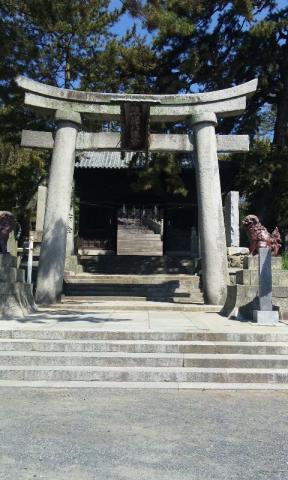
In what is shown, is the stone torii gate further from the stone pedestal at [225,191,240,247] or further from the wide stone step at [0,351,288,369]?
the wide stone step at [0,351,288,369]

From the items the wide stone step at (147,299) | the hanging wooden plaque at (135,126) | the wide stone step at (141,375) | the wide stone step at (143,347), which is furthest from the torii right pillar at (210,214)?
the wide stone step at (141,375)

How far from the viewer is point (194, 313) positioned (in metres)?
10.4

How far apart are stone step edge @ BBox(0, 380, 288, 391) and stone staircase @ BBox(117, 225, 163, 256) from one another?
1864cm

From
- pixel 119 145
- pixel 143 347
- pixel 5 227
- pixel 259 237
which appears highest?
pixel 119 145

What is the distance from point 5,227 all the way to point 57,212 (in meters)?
2.17

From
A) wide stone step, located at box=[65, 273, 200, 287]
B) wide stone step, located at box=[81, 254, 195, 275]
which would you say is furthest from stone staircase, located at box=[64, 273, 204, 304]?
wide stone step, located at box=[81, 254, 195, 275]

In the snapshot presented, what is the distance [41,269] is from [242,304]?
193 inches

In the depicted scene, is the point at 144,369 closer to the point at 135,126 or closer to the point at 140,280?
the point at 135,126

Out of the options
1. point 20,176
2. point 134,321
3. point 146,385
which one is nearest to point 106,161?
point 20,176

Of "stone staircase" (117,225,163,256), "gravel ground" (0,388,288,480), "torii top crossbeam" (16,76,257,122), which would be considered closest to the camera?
"gravel ground" (0,388,288,480)

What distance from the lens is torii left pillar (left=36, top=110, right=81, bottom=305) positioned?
38.3 ft

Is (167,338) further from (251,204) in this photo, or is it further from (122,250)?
(122,250)

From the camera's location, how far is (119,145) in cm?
1267

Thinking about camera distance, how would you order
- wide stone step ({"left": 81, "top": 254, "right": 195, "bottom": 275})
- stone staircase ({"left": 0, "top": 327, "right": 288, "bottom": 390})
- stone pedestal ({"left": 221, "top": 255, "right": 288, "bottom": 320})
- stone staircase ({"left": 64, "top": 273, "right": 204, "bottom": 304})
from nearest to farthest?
stone staircase ({"left": 0, "top": 327, "right": 288, "bottom": 390})
stone pedestal ({"left": 221, "top": 255, "right": 288, "bottom": 320})
stone staircase ({"left": 64, "top": 273, "right": 204, "bottom": 304})
wide stone step ({"left": 81, "top": 254, "right": 195, "bottom": 275})
